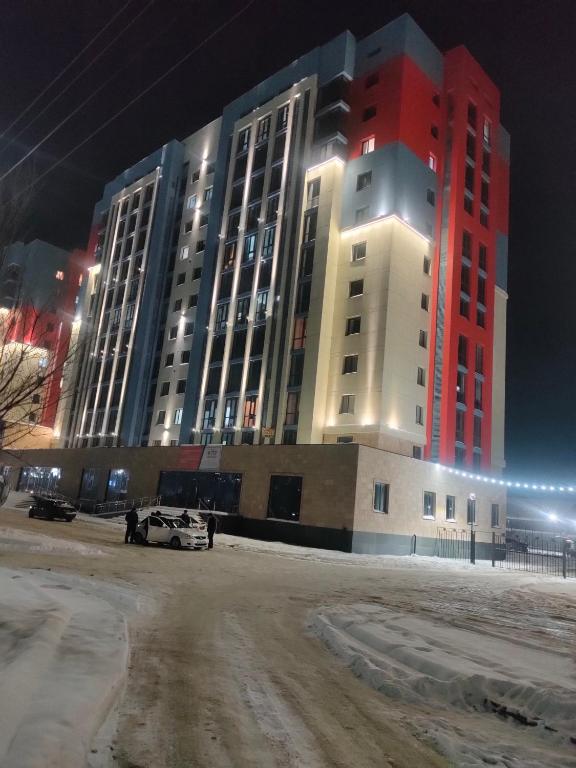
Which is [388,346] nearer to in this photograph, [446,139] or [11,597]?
[446,139]

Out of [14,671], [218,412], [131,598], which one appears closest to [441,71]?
[218,412]

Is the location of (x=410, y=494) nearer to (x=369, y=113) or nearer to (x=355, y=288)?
(x=355, y=288)

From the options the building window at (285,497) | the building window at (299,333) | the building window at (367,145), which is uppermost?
the building window at (367,145)

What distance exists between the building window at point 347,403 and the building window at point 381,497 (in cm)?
687

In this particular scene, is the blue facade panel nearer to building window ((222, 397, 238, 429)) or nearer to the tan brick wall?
building window ((222, 397, 238, 429))

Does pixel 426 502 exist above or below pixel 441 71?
below

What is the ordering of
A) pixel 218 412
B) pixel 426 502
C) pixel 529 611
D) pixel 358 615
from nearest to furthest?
1. pixel 358 615
2. pixel 529 611
3. pixel 426 502
4. pixel 218 412

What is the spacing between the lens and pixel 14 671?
4.98 m

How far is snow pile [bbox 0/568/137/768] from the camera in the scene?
3777mm

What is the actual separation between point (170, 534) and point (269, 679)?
1748 centimetres

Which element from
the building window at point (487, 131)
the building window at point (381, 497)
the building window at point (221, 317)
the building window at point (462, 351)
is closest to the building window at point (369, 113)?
the building window at point (487, 131)

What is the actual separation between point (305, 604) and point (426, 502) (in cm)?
2506

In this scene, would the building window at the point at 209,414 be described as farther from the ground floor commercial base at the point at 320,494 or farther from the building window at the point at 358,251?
the building window at the point at 358,251

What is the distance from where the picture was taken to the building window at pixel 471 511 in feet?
128
